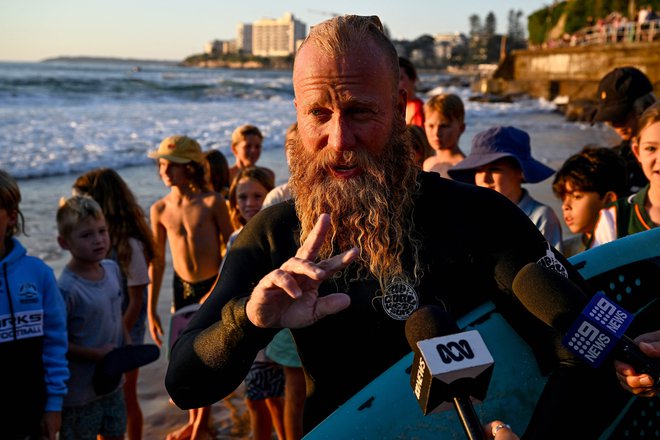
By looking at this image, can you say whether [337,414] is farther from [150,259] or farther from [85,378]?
[150,259]

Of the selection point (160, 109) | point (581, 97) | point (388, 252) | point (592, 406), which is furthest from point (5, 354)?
point (581, 97)

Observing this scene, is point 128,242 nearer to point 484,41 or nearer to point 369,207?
point 369,207

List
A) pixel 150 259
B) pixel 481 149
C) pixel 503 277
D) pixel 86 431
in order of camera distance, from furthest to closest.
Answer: pixel 150 259
pixel 481 149
pixel 86 431
pixel 503 277

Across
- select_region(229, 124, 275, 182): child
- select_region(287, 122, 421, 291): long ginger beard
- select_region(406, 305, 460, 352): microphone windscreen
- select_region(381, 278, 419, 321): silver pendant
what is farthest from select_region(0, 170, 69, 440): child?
select_region(229, 124, 275, 182): child

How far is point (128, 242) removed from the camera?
4418 millimetres

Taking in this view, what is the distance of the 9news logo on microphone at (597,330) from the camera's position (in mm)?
1408

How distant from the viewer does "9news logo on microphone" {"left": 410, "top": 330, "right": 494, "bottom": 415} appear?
4.13 ft

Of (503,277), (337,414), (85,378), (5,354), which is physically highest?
(503,277)

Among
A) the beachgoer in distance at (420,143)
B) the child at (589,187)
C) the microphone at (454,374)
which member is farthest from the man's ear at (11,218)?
the child at (589,187)

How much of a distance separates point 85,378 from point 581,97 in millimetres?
31646

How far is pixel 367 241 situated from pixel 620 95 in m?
3.41

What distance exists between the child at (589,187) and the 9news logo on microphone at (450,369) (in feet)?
8.39

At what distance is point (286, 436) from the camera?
3.84m

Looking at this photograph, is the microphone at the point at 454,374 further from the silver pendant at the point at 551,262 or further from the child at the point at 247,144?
the child at the point at 247,144
